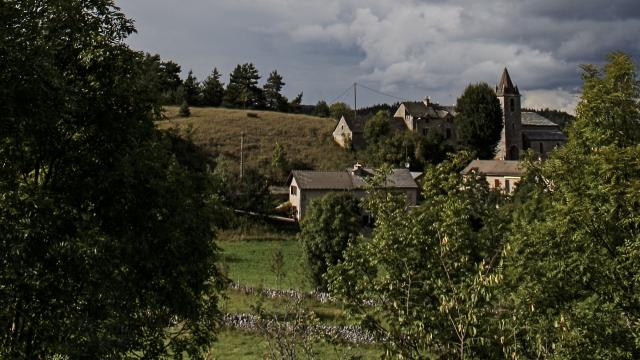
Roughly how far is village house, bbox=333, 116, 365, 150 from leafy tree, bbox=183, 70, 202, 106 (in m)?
29.2

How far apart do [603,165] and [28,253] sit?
1120cm

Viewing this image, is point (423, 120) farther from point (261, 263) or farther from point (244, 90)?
point (261, 263)

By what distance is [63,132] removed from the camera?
10.6 meters

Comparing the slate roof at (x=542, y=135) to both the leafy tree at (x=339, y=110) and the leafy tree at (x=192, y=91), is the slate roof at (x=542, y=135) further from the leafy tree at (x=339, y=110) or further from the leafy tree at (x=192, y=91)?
the leafy tree at (x=192, y=91)

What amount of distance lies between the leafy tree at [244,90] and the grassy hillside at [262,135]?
30.4ft

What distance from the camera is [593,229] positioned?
1283cm

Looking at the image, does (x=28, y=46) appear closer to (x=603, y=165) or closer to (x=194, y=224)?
(x=194, y=224)

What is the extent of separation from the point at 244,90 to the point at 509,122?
45166 millimetres

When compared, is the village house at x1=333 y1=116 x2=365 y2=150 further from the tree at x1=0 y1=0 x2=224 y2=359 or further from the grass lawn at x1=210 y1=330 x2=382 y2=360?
the tree at x1=0 y1=0 x2=224 y2=359

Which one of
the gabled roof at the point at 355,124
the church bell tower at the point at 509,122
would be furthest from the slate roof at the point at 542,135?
the gabled roof at the point at 355,124

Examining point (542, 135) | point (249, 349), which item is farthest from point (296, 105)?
point (249, 349)

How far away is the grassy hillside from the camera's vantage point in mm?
75250

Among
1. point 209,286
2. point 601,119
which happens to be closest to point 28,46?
point 209,286

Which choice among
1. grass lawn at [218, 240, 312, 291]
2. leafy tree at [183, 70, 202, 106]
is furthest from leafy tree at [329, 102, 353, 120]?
grass lawn at [218, 240, 312, 291]
